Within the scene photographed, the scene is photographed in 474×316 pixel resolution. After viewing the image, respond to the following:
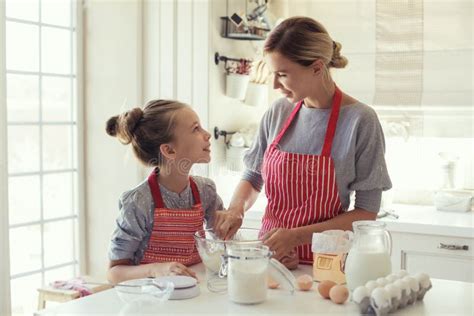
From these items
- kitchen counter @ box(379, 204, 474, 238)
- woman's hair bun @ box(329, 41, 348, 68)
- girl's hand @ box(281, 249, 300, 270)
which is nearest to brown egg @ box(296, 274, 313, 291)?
girl's hand @ box(281, 249, 300, 270)

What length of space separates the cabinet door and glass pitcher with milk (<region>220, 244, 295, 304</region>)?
61.5 inches

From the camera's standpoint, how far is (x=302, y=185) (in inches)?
83.6

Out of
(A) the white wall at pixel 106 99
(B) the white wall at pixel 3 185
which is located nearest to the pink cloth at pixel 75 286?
(B) the white wall at pixel 3 185

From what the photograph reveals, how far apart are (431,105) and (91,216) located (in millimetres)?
1897

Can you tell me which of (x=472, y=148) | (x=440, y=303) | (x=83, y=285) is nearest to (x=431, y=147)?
(x=472, y=148)

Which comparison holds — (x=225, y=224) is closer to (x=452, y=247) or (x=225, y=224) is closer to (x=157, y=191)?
(x=157, y=191)

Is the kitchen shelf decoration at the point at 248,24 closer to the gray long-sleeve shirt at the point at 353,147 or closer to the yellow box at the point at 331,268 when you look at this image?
the gray long-sleeve shirt at the point at 353,147

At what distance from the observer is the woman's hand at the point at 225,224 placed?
5.88 feet

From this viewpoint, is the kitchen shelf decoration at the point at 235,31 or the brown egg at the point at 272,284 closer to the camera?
the brown egg at the point at 272,284

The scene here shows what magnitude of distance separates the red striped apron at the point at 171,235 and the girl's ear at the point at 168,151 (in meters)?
0.08

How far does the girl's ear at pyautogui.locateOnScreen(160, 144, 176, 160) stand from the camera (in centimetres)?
195

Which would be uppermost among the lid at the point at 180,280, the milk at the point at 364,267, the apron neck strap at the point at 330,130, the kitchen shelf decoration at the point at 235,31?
the kitchen shelf decoration at the point at 235,31

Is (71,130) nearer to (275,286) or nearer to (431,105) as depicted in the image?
(431,105)

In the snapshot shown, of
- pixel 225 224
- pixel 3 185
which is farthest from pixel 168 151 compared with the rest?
pixel 3 185
